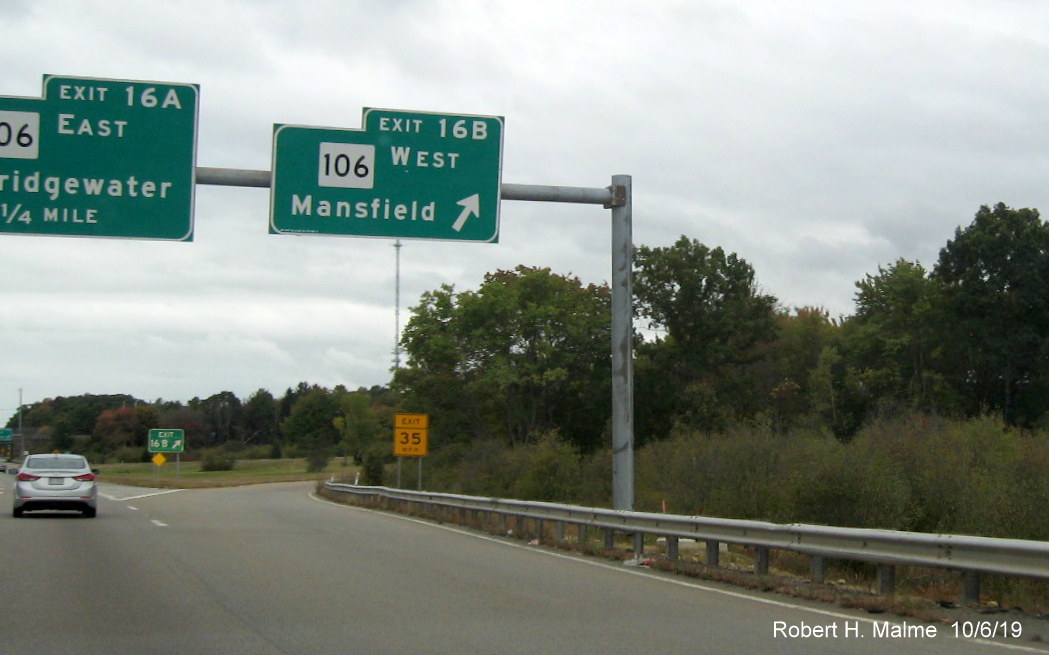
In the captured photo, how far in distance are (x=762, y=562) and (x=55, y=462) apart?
57.6ft

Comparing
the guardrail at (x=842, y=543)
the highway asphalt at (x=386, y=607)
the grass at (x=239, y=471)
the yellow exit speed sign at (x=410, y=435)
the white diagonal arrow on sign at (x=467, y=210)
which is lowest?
the grass at (x=239, y=471)

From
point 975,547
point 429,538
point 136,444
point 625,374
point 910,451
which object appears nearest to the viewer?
point 975,547

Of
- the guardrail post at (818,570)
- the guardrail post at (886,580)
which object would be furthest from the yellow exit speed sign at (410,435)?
the guardrail post at (886,580)

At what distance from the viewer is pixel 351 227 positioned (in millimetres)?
16656

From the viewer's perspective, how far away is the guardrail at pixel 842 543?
1020 cm

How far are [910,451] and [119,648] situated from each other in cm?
1471

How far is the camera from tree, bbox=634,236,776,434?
63219mm

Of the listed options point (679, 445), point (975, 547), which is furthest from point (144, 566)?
point (679, 445)

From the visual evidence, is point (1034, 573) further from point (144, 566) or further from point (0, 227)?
point (0, 227)

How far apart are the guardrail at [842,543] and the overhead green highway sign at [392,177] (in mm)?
4824

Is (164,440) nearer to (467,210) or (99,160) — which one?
(99,160)

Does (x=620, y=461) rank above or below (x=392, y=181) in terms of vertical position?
below

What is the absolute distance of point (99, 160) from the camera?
642 inches

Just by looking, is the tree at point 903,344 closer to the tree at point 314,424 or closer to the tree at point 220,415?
the tree at point 314,424
